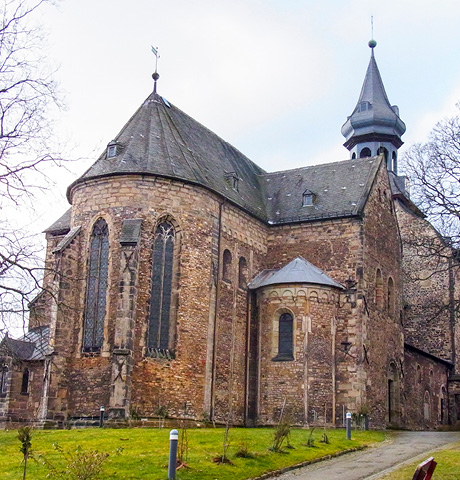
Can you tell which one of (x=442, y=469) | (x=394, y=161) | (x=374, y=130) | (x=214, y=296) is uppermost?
(x=374, y=130)

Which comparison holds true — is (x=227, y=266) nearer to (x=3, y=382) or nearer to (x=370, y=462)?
(x=3, y=382)

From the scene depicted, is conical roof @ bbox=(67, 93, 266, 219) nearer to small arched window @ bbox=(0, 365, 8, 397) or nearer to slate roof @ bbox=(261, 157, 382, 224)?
slate roof @ bbox=(261, 157, 382, 224)

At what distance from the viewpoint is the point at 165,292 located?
29.5 metres

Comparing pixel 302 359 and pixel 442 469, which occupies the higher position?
pixel 302 359

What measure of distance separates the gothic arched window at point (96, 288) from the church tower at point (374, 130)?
28037mm

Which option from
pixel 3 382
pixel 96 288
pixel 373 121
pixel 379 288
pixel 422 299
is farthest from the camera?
pixel 373 121

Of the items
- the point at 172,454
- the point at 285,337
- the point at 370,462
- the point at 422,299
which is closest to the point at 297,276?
the point at 285,337

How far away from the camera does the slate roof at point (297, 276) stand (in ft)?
108

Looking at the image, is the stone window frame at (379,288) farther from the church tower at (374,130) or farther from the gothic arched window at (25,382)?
the church tower at (374,130)

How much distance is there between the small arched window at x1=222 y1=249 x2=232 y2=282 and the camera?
107 ft

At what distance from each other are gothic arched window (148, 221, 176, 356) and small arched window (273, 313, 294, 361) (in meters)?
6.03

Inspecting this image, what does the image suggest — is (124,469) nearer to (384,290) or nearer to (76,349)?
(76,349)

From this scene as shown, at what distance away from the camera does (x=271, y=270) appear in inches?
1412

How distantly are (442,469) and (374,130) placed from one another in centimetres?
3967
